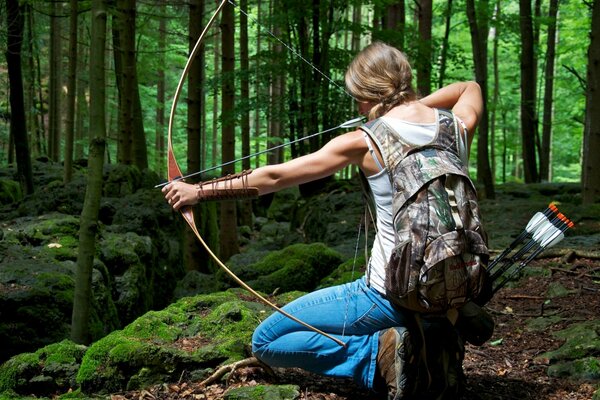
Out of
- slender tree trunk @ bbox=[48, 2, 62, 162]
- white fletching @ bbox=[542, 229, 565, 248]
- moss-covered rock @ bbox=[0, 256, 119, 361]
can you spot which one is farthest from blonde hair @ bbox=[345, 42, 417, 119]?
slender tree trunk @ bbox=[48, 2, 62, 162]

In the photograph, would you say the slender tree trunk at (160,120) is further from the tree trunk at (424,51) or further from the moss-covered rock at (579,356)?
the moss-covered rock at (579,356)

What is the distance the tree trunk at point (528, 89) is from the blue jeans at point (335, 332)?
13552 millimetres

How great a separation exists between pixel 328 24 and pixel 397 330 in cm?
1193

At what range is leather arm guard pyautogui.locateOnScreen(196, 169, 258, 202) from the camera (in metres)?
2.92

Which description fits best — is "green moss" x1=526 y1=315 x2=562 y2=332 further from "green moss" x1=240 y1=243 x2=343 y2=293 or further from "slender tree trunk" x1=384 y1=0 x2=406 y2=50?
"slender tree trunk" x1=384 y1=0 x2=406 y2=50

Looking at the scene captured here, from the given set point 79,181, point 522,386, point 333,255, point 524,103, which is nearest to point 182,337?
point 522,386

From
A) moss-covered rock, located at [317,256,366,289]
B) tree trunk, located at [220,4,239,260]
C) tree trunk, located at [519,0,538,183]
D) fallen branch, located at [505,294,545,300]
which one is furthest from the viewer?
tree trunk, located at [519,0,538,183]

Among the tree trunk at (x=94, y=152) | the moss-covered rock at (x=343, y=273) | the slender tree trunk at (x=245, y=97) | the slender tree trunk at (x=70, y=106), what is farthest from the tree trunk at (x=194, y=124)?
the tree trunk at (x=94, y=152)

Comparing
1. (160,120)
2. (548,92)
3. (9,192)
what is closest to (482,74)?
(548,92)

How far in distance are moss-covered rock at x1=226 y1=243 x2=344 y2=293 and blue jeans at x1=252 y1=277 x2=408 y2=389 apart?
2889mm

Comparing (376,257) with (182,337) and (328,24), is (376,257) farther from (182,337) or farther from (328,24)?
(328,24)

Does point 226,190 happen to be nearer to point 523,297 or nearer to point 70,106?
point 523,297

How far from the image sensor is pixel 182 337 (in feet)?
14.0

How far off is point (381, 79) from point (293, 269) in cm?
391
